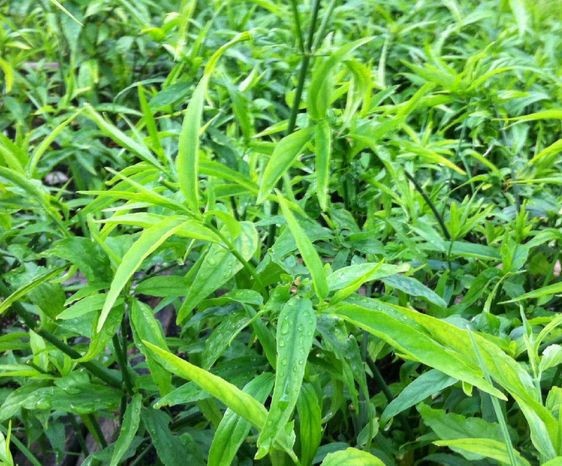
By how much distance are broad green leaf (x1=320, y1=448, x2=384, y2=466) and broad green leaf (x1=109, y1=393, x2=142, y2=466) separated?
0.24 m

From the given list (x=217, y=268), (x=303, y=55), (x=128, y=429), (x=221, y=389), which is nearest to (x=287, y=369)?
(x=221, y=389)

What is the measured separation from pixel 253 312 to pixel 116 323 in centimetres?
15

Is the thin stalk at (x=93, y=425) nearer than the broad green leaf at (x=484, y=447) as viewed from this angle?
No

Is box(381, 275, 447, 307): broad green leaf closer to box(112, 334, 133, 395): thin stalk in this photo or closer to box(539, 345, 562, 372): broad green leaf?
box(539, 345, 562, 372): broad green leaf

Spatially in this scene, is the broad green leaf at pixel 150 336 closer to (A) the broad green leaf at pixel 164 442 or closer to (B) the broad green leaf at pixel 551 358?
(A) the broad green leaf at pixel 164 442

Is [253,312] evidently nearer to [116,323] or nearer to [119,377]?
[116,323]

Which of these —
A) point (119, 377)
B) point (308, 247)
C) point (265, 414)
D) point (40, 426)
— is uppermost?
point (308, 247)

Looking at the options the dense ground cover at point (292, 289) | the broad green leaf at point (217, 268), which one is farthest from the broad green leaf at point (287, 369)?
the broad green leaf at point (217, 268)

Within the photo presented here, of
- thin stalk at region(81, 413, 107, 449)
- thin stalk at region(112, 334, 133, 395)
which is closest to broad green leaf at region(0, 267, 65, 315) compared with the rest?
thin stalk at region(112, 334, 133, 395)

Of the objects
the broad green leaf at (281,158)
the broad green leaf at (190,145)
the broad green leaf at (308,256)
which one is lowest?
the broad green leaf at (308,256)

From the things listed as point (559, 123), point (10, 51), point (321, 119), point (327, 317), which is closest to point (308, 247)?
point (327, 317)

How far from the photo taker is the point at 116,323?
0.66 m

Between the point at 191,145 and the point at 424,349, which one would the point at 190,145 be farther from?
the point at 424,349

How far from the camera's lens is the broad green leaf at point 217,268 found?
0.61 m
